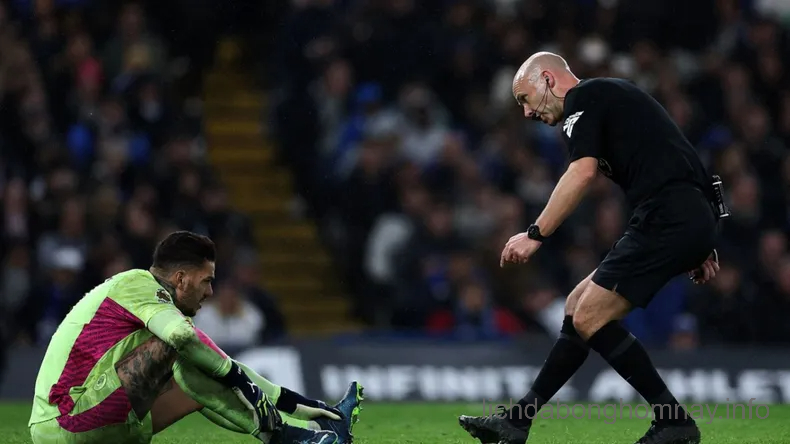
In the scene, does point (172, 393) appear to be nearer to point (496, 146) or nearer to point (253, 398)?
point (253, 398)

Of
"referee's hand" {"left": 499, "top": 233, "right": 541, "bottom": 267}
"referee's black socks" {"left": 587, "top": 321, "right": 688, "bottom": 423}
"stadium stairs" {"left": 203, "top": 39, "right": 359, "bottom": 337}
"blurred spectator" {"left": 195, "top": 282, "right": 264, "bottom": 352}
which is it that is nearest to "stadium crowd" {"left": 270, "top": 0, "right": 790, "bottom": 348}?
"stadium stairs" {"left": 203, "top": 39, "right": 359, "bottom": 337}

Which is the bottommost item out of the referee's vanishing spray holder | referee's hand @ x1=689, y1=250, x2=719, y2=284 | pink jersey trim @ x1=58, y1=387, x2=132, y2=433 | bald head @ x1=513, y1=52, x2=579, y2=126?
pink jersey trim @ x1=58, y1=387, x2=132, y2=433

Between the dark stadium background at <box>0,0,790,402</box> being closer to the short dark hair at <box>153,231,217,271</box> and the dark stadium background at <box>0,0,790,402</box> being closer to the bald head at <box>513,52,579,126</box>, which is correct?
the bald head at <box>513,52,579,126</box>

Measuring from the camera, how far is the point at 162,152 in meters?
14.4

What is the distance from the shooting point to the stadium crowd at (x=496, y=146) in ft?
43.7

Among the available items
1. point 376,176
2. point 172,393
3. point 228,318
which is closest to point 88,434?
point 172,393

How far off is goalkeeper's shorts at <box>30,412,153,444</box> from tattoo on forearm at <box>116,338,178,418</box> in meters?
0.12

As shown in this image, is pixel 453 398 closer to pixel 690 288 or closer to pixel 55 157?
pixel 690 288

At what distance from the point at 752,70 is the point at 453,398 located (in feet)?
19.6

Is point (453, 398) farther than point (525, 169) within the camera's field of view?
No

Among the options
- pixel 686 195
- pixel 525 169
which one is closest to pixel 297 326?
pixel 525 169

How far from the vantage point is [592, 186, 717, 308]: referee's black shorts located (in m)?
6.72

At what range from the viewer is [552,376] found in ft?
22.7

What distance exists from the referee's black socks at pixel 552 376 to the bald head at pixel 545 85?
42.5 inches
